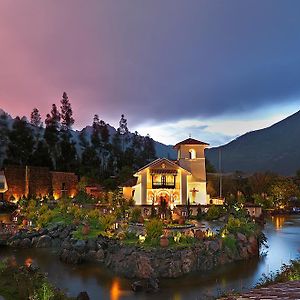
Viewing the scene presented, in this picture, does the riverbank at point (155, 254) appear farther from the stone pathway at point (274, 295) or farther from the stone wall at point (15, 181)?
the stone wall at point (15, 181)

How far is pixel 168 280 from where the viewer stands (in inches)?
614

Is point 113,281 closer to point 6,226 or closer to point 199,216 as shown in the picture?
point 6,226

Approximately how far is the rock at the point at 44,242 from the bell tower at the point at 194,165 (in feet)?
55.4

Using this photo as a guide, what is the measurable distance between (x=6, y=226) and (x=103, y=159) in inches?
1290

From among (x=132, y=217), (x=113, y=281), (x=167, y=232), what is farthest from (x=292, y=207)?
(x=113, y=281)

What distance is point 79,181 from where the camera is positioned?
1884 inches

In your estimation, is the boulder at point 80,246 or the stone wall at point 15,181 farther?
the stone wall at point 15,181

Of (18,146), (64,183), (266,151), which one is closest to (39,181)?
(64,183)

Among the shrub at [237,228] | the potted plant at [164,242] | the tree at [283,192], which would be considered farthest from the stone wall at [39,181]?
the potted plant at [164,242]

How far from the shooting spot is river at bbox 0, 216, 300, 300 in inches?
545

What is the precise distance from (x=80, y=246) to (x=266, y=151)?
117484 mm

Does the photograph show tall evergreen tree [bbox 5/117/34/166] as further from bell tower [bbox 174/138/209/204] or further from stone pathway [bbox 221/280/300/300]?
stone pathway [bbox 221/280/300/300]

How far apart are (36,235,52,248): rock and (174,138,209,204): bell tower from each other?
16883mm

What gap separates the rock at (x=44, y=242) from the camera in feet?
75.3
